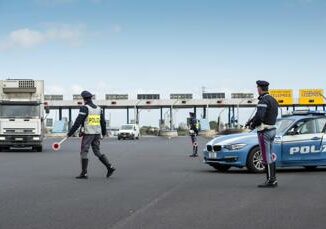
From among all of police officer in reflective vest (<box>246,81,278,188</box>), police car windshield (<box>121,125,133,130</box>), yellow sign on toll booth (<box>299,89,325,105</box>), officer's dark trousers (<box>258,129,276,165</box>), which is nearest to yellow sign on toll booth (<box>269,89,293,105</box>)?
yellow sign on toll booth (<box>299,89,325,105</box>)

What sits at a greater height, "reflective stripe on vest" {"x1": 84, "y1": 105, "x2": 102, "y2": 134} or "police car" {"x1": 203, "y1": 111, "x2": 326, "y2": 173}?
"reflective stripe on vest" {"x1": 84, "y1": 105, "x2": 102, "y2": 134}

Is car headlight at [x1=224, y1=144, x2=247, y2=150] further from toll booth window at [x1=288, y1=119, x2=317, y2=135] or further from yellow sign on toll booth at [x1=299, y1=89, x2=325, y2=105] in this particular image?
yellow sign on toll booth at [x1=299, y1=89, x2=325, y2=105]

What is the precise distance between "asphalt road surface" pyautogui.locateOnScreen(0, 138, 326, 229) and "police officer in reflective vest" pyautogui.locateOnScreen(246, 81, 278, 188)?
0.33 m

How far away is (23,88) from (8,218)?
73.7 feet

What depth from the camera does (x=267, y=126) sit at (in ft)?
40.6

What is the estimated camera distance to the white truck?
1175 inches

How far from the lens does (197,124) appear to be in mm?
25391

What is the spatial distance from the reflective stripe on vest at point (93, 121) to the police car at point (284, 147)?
3.12 meters

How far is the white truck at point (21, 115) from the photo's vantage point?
29844 millimetres

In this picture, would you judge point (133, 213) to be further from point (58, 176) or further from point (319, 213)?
point (58, 176)

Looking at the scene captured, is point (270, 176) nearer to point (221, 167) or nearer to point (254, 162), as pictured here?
point (254, 162)

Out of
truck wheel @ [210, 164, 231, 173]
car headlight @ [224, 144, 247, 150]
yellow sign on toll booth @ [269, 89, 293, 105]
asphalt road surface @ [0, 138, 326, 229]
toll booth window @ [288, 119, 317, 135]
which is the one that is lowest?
asphalt road surface @ [0, 138, 326, 229]

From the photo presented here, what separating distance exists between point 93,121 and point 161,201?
181 inches

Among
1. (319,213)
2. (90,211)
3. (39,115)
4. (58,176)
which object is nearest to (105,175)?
(58,176)
